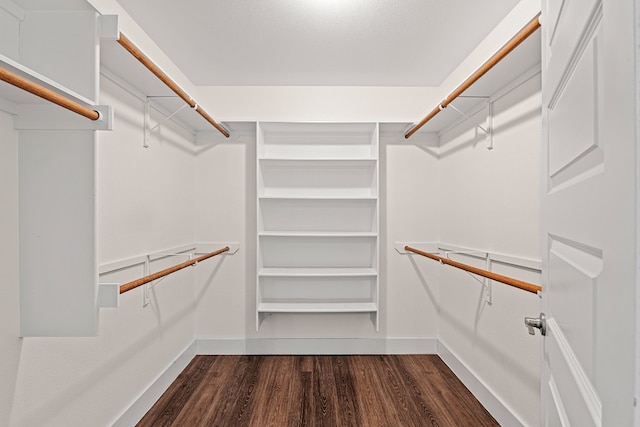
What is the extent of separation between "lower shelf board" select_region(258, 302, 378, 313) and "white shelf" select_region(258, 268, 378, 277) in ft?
0.86

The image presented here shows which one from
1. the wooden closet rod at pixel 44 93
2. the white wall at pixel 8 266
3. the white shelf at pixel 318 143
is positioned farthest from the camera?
the white shelf at pixel 318 143

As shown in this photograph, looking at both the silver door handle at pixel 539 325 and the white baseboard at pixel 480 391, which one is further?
the white baseboard at pixel 480 391

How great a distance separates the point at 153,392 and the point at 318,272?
4.54 feet

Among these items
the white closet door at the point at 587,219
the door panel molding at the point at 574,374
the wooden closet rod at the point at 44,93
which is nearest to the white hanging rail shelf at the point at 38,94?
the wooden closet rod at the point at 44,93

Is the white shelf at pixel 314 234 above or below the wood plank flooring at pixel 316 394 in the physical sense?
above

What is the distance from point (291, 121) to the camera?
2938mm

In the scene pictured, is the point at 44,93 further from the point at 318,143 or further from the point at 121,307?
the point at 318,143

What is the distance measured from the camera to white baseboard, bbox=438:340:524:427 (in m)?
2.05

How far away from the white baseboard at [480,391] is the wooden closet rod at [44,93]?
2.35m

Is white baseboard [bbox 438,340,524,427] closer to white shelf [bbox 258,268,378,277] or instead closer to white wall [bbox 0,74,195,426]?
white shelf [bbox 258,268,378,277]

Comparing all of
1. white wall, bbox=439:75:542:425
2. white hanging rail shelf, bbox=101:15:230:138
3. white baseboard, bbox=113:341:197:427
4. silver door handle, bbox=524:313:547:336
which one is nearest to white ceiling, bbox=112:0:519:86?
white hanging rail shelf, bbox=101:15:230:138

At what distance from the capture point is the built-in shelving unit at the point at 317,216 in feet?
10.4

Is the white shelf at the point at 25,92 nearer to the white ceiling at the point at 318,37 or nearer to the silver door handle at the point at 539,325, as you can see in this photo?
the white ceiling at the point at 318,37

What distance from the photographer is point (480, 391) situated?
2.37 meters
